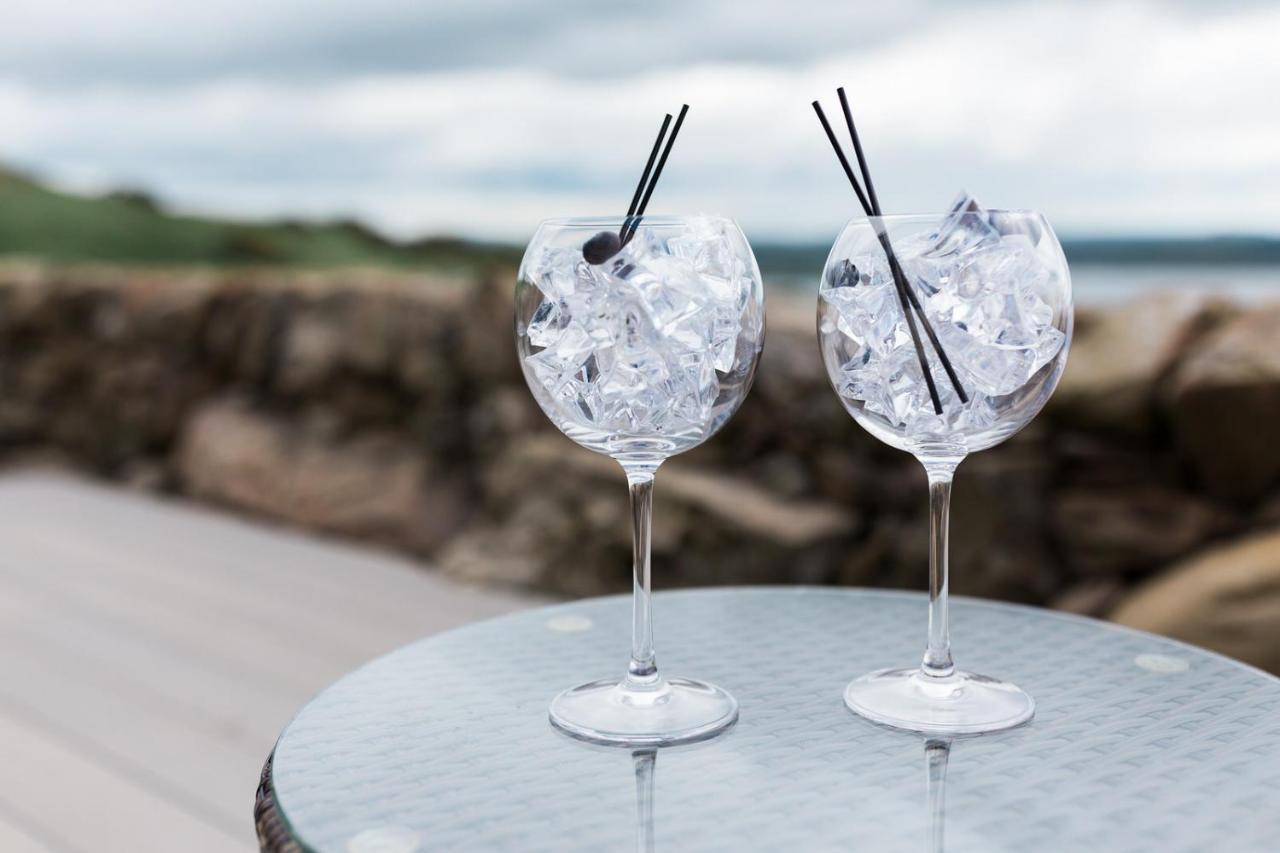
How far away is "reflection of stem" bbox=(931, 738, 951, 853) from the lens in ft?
2.04

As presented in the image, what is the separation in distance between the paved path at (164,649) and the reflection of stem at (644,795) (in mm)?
1123

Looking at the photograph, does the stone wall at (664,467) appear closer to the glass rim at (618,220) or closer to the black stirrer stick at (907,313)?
the black stirrer stick at (907,313)

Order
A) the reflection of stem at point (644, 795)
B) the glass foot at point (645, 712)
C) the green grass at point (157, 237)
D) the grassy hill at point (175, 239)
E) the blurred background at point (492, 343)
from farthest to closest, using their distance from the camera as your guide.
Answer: the green grass at point (157, 237)
the grassy hill at point (175, 239)
the blurred background at point (492, 343)
the glass foot at point (645, 712)
the reflection of stem at point (644, 795)

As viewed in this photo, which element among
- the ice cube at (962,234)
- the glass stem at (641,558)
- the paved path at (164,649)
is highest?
the ice cube at (962,234)

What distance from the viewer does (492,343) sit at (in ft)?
9.49

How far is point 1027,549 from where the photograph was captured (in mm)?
2043

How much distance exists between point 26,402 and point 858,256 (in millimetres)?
4240

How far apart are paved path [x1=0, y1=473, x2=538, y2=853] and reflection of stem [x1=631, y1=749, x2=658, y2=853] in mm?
1123

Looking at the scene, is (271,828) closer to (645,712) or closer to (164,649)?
(645,712)

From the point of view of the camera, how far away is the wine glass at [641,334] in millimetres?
658

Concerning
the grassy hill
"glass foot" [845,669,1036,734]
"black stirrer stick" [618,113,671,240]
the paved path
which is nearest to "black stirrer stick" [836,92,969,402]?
"black stirrer stick" [618,113,671,240]

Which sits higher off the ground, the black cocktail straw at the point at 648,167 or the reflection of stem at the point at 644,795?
the black cocktail straw at the point at 648,167

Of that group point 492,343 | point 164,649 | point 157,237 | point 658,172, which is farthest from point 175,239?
point 658,172

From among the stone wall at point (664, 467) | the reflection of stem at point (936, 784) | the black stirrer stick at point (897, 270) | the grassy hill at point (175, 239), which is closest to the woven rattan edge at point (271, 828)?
the reflection of stem at point (936, 784)
